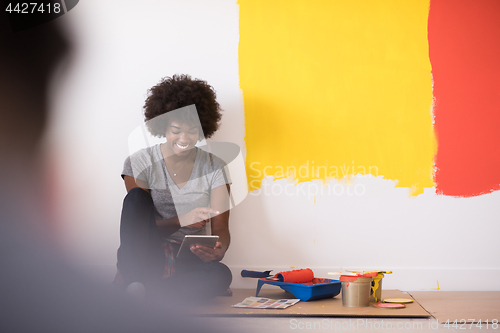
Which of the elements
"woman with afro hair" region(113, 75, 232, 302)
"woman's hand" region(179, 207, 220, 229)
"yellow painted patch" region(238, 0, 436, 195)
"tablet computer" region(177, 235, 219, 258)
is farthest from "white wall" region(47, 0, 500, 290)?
"tablet computer" region(177, 235, 219, 258)

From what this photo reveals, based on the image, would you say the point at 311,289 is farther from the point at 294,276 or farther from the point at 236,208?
the point at 236,208

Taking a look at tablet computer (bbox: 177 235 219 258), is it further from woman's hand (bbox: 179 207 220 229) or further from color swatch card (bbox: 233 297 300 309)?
color swatch card (bbox: 233 297 300 309)

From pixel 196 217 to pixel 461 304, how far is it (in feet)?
3.67

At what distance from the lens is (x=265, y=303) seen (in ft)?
5.07

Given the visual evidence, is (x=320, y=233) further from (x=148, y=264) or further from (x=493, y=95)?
(x=493, y=95)

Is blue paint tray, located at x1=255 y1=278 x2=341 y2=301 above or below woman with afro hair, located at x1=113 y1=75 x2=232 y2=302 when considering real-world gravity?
below

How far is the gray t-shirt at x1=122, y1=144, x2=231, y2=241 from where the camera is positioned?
1781mm

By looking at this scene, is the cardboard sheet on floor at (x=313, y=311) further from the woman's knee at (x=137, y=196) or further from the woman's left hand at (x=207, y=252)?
the woman's knee at (x=137, y=196)

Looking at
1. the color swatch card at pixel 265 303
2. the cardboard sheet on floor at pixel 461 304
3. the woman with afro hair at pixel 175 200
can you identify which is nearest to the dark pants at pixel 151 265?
the woman with afro hair at pixel 175 200

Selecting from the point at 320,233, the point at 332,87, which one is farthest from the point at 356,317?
the point at 332,87

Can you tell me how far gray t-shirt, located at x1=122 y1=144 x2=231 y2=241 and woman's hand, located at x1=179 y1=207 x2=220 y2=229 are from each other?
6 cm

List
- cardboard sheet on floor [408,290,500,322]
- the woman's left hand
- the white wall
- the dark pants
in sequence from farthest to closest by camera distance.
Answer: the white wall
the woman's left hand
the dark pants
cardboard sheet on floor [408,290,500,322]

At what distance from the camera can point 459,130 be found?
1.99 meters

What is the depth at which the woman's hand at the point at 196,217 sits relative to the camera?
1636 mm
